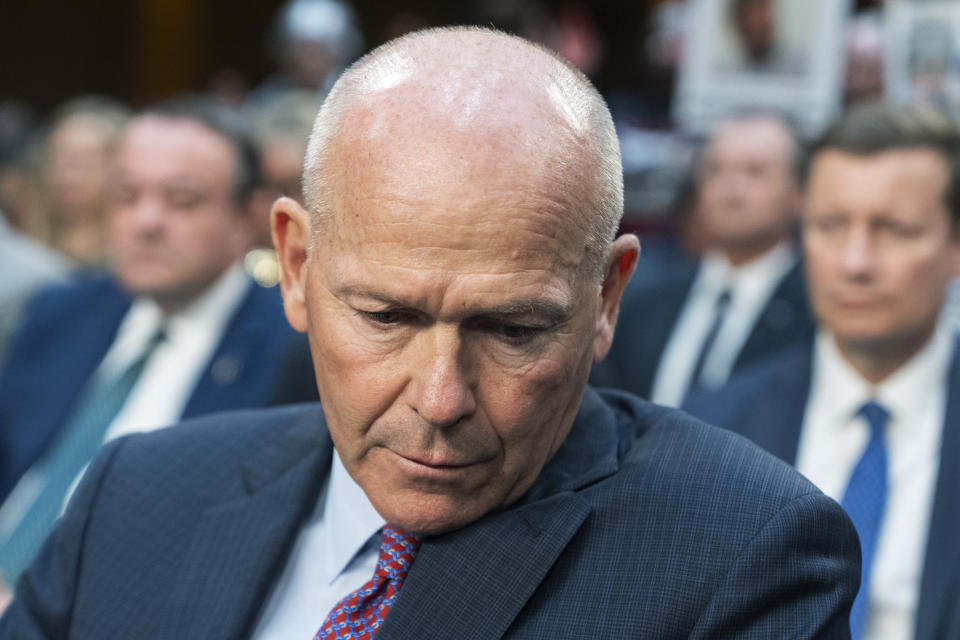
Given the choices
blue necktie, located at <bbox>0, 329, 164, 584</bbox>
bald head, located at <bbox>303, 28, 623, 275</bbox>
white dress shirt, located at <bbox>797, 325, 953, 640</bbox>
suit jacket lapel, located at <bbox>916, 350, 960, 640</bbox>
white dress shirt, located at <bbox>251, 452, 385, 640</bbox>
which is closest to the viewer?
bald head, located at <bbox>303, 28, 623, 275</bbox>

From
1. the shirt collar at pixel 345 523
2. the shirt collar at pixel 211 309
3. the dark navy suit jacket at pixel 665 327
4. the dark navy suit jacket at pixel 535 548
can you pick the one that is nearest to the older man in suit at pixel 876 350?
the dark navy suit jacket at pixel 665 327

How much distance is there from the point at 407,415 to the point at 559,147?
33 centimetres

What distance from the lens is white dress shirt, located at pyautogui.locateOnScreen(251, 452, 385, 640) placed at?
5.08 feet

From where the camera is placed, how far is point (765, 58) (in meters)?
4.06

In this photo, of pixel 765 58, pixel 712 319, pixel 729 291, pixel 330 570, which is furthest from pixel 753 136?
pixel 330 570

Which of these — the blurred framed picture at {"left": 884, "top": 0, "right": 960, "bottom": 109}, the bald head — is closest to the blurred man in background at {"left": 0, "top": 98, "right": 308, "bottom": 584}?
the bald head

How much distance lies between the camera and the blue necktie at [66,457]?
2924 millimetres

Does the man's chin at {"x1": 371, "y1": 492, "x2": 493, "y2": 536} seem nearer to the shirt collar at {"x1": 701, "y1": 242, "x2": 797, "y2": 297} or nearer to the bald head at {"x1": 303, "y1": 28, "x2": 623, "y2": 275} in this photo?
the bald head at {"x1": 303, "y1": 28, "x2": 623, "y2": 275}

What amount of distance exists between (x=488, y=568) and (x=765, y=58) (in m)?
3.03

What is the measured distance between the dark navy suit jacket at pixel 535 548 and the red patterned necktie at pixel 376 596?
0.13 ft

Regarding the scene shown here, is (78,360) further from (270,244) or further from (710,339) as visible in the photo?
(710,339)

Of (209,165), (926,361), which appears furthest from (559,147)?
(209,165)

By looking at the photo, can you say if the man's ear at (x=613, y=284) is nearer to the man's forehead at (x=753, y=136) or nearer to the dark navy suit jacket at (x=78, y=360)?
the dark navy suit jacket at (x=78, y=360)

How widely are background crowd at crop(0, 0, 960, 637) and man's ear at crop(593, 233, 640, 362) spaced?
420 mm
